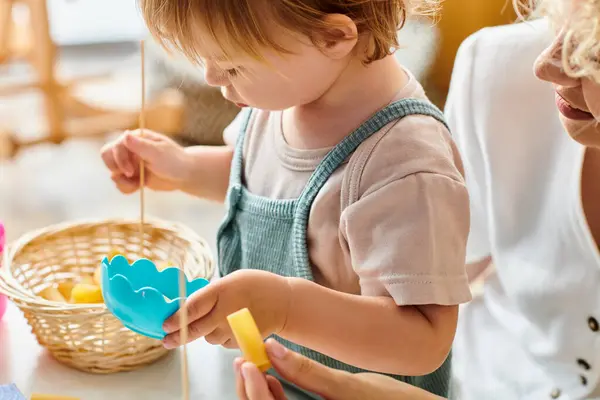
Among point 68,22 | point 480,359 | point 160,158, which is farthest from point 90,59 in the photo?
A: point 480,359

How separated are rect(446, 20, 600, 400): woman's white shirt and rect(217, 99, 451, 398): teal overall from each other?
0.12m

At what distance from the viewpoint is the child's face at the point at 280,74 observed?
68 cm

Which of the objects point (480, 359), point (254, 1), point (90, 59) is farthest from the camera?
point (90, 59)

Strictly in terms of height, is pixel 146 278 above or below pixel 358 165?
below

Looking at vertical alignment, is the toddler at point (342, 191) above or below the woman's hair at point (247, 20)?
below

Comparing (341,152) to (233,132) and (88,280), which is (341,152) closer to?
(233,132)

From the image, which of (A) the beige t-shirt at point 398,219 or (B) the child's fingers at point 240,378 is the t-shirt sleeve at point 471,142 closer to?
(A) the beige t-shirt at point 398,219

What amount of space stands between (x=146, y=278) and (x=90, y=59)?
236cm

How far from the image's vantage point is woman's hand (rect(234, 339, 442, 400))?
23.5 inches

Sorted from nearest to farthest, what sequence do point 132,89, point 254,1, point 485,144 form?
point 254,1 → point 485,144 → point 132,89

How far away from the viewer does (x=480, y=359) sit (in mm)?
901

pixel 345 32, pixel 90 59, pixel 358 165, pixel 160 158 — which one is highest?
pixel 345 32

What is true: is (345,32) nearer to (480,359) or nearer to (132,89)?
(480,359)

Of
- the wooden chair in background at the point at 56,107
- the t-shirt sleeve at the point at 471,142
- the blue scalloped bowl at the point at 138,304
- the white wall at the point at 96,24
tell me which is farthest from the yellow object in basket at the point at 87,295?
the white wall at the point at 96,24
